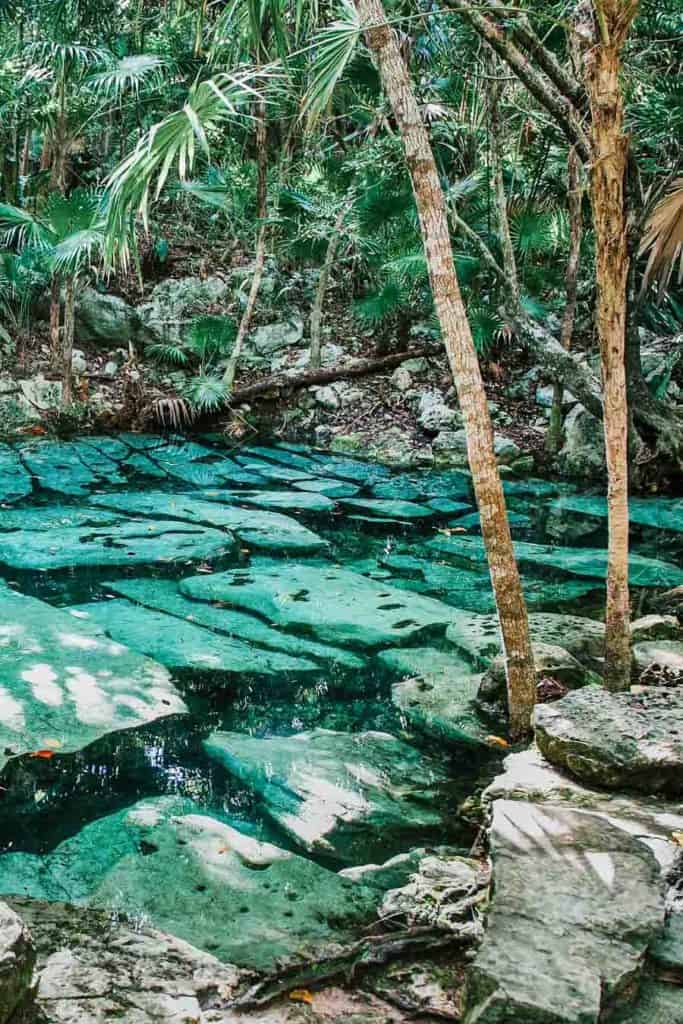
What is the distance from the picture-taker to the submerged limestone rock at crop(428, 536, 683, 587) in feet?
18.6

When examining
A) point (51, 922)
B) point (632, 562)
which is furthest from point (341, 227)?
point (51, 922)

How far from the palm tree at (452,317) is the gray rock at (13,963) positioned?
6.77 ft

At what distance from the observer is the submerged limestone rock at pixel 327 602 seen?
4.53 metres

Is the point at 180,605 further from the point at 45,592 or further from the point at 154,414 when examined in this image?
the point at 154,414

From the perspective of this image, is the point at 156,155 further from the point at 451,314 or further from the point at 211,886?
the point at 211,886

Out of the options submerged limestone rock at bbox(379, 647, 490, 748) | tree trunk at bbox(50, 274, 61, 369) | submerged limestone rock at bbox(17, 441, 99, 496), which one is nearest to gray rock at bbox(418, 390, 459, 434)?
submerged limestone rock at bbox(17, 441, 99, 496)

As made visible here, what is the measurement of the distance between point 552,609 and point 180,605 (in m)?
2.15

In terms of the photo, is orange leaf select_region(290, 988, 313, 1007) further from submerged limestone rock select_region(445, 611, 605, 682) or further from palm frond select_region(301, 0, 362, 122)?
palm frond select_region(301, 0, 362, 122)

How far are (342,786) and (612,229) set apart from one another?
2218 mm

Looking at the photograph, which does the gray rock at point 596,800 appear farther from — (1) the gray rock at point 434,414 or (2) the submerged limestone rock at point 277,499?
(1) the gray rock at point 434,414

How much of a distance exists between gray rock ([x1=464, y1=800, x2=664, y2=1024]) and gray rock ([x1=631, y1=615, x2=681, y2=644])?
2091 millimetres

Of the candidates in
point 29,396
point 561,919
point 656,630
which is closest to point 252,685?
point 656,630

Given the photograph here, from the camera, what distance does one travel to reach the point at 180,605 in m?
4.87

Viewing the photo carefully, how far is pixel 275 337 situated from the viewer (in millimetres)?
12211
